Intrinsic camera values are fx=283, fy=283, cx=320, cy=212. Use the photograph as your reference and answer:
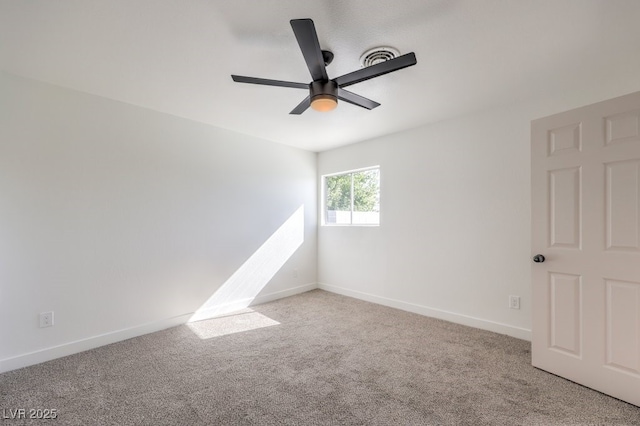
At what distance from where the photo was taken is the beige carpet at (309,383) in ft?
5.76

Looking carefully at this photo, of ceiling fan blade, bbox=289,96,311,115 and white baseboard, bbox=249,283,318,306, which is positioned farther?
white baseboard, bbox=249,283,318,306

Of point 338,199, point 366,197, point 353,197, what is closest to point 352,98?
point 366,197

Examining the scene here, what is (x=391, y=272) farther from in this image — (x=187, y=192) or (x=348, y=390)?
(x=187, y=192)

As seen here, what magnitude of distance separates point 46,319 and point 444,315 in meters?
4.01

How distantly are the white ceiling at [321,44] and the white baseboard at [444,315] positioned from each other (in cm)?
233

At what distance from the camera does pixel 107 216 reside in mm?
2826

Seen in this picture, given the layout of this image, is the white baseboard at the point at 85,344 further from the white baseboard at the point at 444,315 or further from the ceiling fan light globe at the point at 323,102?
the ceiling fan light globe at the point at 323,102

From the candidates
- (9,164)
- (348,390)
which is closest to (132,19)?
(9,164)

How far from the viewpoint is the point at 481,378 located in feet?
7.04

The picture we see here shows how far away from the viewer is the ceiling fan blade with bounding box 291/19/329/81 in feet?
4.49

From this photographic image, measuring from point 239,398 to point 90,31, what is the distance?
2624mm

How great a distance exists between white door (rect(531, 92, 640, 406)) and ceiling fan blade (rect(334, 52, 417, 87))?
1397 millimetres

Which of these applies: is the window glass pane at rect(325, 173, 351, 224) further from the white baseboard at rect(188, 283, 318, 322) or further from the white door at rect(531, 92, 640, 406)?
the white door at rect(531, 92, 640, 406)

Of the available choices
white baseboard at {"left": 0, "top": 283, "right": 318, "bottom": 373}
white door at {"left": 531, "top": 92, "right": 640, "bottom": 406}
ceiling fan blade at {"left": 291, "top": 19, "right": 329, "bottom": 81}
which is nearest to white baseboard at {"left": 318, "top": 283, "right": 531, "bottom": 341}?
white door at {"left": 531, "top": 92, "right": 640, "bottom": 406}
